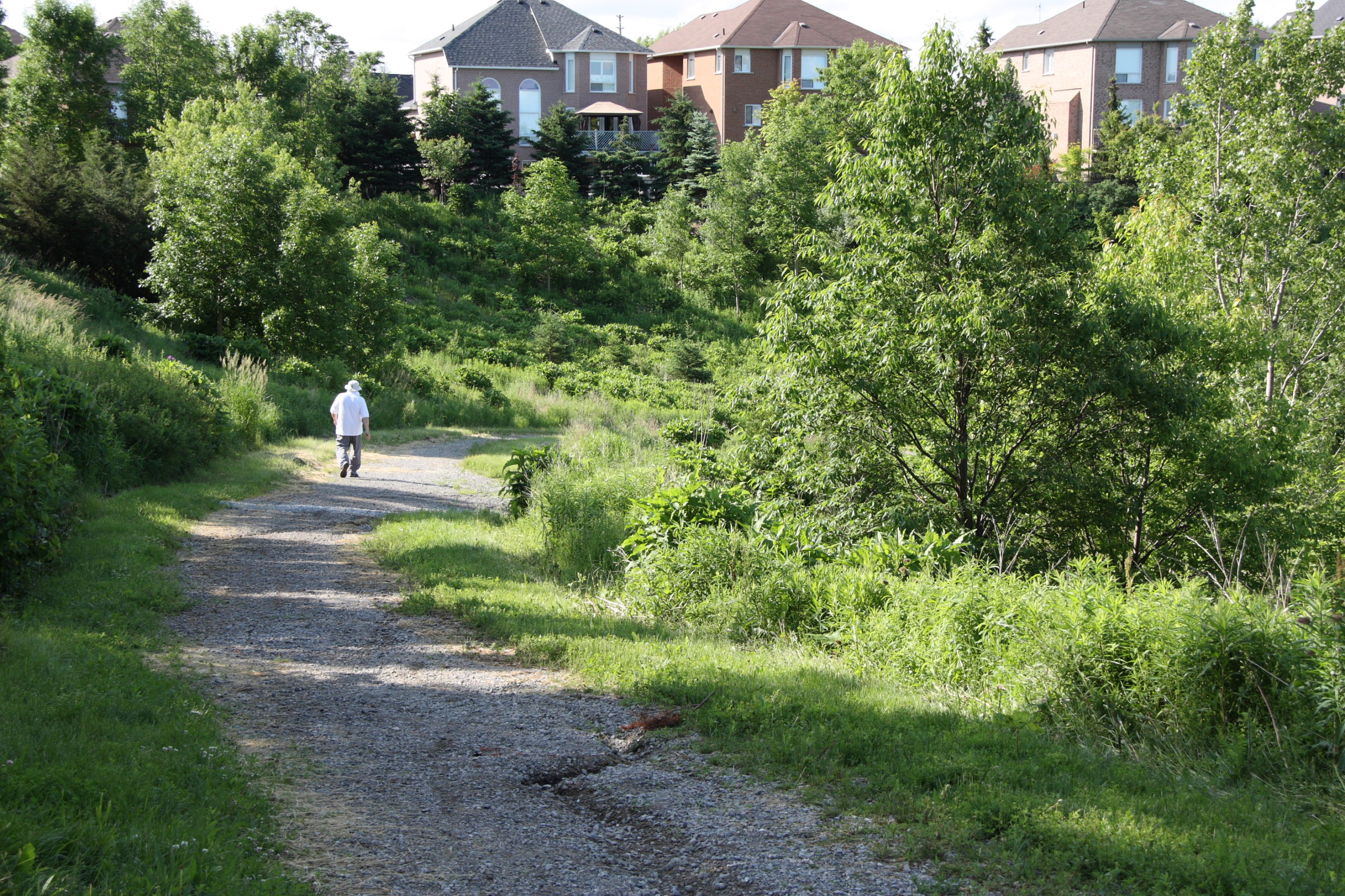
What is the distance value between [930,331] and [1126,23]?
2332 inches

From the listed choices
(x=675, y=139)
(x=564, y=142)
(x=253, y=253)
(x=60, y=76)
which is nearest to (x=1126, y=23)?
(x=675, y=139)

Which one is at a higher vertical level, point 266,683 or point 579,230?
point 579,230

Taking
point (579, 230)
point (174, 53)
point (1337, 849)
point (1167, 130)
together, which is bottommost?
point (1337, 849)

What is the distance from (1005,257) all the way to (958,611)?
6.42 meters

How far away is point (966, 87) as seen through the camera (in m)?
12.6

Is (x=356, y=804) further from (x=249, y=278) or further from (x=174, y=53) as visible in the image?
(x=174, y=53)

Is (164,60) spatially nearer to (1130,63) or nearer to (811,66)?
(811,66)

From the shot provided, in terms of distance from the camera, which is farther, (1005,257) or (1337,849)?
(1005,257)

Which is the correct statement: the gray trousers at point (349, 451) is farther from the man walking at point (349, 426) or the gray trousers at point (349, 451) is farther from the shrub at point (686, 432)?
the shrub at point (686, 432)

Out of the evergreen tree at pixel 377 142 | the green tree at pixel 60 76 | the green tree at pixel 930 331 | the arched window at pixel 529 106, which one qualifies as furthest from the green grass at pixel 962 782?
the arched window at pixel 529 106

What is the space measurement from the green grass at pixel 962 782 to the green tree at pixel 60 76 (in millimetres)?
42105

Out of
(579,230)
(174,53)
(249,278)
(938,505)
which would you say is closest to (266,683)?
(938,505)

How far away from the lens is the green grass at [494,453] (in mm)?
18438

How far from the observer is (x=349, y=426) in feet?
53.3
